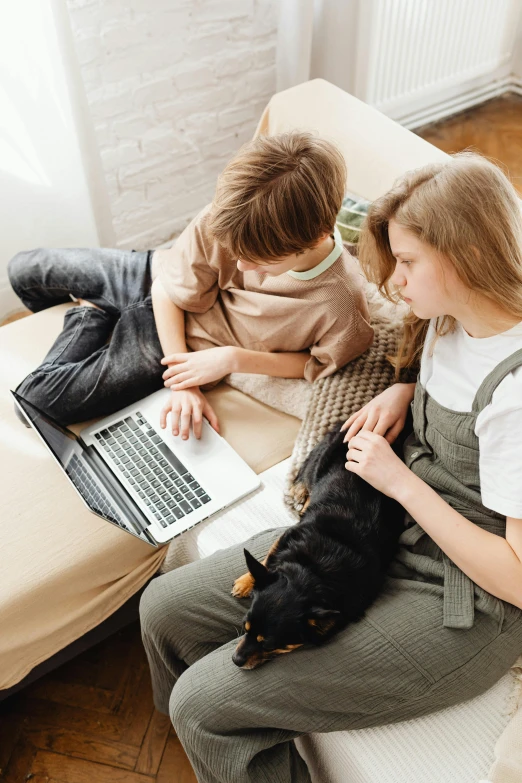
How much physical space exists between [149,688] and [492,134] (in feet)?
8.23

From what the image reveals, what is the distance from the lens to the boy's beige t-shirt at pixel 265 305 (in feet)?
4.25

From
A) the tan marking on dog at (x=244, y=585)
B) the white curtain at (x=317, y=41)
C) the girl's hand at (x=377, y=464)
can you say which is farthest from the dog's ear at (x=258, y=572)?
the white curtain at (x=317, y=41)

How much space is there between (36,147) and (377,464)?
1.40 meters

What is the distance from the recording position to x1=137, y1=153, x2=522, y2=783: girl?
3.19 feet

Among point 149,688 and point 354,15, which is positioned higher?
point 354,15

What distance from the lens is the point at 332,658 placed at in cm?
100

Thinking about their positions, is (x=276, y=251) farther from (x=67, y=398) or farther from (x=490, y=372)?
(x=67, y=398)

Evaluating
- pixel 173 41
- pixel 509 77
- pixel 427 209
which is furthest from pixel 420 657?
pixel 509 77

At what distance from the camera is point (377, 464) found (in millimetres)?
1107

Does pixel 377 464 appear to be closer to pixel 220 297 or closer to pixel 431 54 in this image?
pixel 220 297

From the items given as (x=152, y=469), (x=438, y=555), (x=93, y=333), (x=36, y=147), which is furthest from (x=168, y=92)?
(x=438, y=555)

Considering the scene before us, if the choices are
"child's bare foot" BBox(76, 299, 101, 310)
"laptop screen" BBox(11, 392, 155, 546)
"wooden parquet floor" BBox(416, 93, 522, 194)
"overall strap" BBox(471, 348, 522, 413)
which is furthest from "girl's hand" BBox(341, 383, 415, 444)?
"wooden parquet floor" BBox(416, 93, 522, 194)

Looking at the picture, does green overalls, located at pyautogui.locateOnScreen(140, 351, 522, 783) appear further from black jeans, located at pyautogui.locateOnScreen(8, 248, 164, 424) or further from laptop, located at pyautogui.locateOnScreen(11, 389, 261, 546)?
black jeans, located at pyautogui.locateOnScreen(8, 248, 164, 424)

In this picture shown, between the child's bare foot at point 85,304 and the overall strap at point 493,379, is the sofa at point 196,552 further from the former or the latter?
the overall strap at point 493,379
